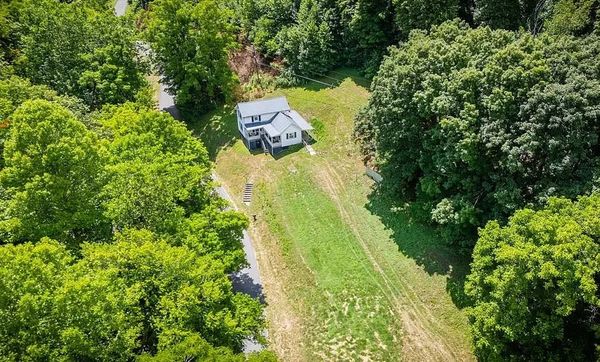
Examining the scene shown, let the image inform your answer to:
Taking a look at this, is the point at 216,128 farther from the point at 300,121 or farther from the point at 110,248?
the point at 110,248

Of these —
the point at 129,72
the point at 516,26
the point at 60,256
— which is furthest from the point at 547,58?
the point at 129,72

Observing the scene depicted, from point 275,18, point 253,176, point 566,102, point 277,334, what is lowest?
point 277,334

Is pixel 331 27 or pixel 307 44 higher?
pixel 331 27

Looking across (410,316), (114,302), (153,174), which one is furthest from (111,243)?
(410,316)

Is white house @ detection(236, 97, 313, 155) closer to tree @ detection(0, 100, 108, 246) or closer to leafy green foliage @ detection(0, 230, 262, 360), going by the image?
tree @ detection(0, 100, 108, 246)

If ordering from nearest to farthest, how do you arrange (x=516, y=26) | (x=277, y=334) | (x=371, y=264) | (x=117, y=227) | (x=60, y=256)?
(x=60, y=256)
(x=117, y=227)
(x=277, y=334)
(x=371, y=264)
(x=516, y=26)

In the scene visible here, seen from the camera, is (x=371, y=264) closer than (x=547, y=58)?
No

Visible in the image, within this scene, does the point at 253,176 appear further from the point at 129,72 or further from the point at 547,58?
the point at 547,58
